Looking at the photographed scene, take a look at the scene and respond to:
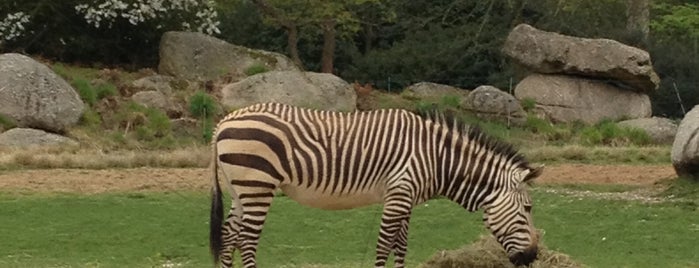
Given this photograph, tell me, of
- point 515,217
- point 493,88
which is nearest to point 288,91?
point 493,88

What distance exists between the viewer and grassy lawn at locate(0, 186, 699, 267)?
11.9 metres

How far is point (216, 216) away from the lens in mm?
9367

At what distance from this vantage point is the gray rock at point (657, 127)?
24172 millimetres

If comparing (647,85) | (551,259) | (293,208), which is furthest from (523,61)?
(551,259)

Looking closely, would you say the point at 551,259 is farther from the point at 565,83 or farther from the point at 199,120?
the point at 565,83

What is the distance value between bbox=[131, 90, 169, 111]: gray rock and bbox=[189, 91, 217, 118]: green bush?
1.68 ft

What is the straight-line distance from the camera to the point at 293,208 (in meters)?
→ 15.2

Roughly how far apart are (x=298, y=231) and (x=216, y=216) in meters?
4.23

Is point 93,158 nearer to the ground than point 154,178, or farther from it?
nearer to the ground

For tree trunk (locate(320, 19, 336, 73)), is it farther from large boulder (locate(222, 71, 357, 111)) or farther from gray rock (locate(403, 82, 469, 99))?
large boulder (locate(222, 71, 357, 111))

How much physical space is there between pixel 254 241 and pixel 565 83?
59.0ft

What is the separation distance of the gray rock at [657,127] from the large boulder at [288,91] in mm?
5599

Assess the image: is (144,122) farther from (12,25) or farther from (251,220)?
(251,220)

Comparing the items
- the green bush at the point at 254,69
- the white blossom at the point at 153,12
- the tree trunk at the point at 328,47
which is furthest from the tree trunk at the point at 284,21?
the green bush at the point at 254,69
